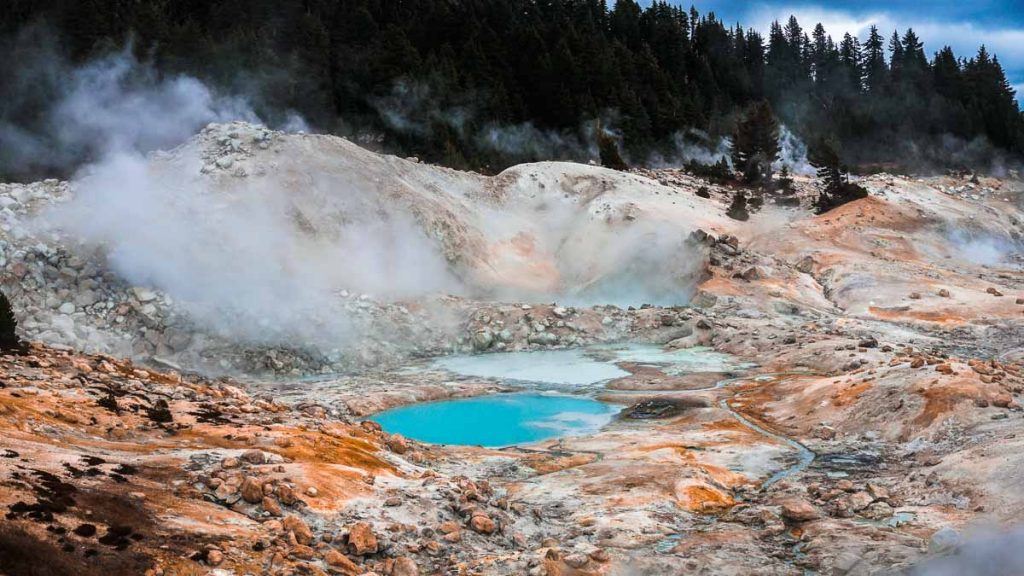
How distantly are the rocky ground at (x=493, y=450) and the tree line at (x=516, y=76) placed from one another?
752 inches

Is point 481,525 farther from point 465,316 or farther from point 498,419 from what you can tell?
point 465,316

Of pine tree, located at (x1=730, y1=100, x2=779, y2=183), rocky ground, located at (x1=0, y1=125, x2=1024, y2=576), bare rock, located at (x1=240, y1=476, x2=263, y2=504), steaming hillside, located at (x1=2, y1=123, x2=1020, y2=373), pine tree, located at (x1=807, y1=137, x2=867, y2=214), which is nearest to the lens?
rocky ground, located at (x1=0, y1=125, x2=1024, y2=576)

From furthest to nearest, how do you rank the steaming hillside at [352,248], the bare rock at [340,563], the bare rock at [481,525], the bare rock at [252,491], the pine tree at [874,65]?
the pine tree at [874,65] → the steaming hillside at [352,248] → the bare rock at [481,525] → the bare rock at [252,491] → the bare rock at [340,563]

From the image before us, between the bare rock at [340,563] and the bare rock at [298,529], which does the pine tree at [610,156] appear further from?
the bare rock at [340,563]

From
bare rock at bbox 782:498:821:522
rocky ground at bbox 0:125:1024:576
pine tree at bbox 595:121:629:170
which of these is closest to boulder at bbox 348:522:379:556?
rocky ground at bbox 0:125:1024:576

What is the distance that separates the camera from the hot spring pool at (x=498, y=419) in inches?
650

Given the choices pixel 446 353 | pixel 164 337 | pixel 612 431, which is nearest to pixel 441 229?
pixel 446 353

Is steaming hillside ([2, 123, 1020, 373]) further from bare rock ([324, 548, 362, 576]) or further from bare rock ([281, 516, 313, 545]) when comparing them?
bare rock ([324, 548, 362, 576])

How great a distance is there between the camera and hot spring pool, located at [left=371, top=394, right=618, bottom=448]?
1652 centimetres

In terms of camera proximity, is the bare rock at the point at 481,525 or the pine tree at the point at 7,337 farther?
the pine tree at the point at 7,337

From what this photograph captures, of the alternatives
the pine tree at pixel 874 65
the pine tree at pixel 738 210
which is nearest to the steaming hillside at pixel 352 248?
the pine tree at pixel 738 210

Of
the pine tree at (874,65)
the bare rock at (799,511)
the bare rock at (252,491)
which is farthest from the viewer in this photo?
the pine tree at (874,65)

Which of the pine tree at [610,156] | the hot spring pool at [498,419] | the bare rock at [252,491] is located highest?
the pine tree at [610,156]

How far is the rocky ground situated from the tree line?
1909 centimetres
